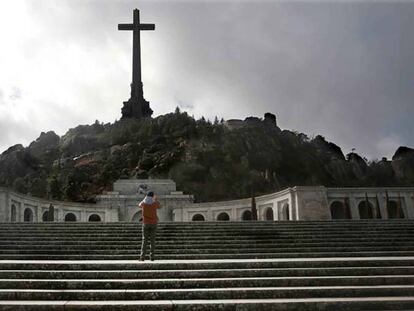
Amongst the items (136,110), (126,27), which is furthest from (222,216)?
(136,110)

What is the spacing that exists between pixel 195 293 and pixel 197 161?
6211 centimetres

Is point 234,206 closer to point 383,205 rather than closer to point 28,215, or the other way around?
point 383,205

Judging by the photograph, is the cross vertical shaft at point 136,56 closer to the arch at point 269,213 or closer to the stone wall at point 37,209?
the stone wall at point 37,209

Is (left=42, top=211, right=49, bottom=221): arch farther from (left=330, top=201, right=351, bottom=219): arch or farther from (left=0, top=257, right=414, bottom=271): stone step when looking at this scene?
(left=0, top=257, right=414, bottom=271): stone step

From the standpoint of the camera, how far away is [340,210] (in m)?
32.8

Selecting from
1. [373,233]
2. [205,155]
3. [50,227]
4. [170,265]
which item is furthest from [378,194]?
[205,155]

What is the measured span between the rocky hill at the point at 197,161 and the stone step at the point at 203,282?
51.7 metres

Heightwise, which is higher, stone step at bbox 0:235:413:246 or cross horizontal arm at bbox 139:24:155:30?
cross horizontal arm at bbox 139:24:155:30

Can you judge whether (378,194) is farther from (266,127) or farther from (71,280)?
(266,127)

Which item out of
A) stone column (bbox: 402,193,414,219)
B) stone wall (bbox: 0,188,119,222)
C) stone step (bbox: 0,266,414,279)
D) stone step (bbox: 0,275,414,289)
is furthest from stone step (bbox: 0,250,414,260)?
stone column (bbox: 402,193,414,219)

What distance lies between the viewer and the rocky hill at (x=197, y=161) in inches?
2616

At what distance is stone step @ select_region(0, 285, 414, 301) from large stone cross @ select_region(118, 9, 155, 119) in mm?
53096

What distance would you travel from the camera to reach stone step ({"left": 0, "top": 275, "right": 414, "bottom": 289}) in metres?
8.45

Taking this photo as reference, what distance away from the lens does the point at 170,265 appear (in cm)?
954
